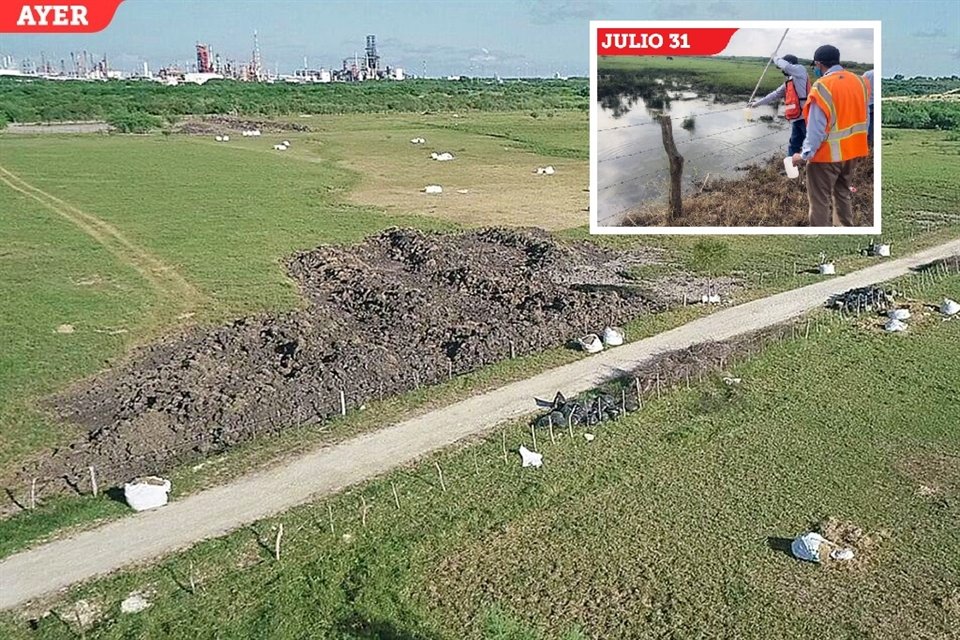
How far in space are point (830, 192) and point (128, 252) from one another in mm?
30633

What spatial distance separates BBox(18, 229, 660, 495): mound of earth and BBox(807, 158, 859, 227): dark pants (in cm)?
971

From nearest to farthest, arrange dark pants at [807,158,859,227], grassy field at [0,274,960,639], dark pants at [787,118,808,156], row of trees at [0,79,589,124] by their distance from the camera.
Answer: grassy field at [0,274,960,639], dark pants at [787,118,808,156], dark pants at [807,158,859,227], row of trees at [0,79,589,124]

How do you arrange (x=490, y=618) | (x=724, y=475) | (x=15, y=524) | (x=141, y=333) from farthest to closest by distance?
1. (x=141, y=333)
2. (x=724, y=475)
3. (x=15, y=524)
4. (x=490, y=618)

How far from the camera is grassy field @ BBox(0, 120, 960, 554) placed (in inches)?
864

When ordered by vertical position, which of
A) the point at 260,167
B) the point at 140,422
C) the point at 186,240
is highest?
the point at 260,167

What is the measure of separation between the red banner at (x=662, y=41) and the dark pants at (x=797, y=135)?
2.72 meters

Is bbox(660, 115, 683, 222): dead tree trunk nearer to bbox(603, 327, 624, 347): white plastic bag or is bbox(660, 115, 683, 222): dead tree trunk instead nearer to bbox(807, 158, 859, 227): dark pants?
bbox(807, 158, 859, 227): dark pants

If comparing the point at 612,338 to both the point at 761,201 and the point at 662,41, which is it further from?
the point at 662,41

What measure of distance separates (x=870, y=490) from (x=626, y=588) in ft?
20.0

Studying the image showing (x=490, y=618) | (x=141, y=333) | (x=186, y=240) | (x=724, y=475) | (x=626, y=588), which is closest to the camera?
(x=490, y=618)

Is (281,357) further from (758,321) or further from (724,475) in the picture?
(758,321)

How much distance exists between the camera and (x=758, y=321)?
89.1ft

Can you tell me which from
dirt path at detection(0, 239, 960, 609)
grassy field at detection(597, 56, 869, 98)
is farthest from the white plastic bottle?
dirt path at detection(0, 239, 960, 609)

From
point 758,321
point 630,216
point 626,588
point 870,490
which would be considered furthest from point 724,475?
point 758,321
